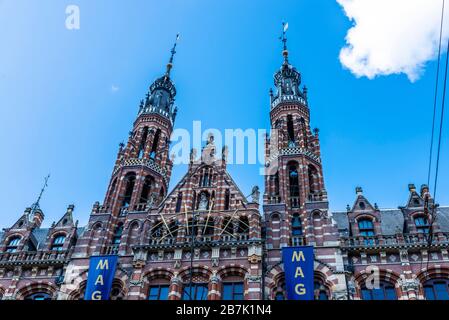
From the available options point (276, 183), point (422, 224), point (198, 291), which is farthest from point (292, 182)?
point (198, 291)

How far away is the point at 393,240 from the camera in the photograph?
29.0 metres

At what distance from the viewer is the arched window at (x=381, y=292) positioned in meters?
27.1

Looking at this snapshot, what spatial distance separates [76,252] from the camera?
31.8 m

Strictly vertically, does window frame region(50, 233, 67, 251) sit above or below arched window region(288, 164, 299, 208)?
below

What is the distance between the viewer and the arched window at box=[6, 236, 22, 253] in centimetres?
3484

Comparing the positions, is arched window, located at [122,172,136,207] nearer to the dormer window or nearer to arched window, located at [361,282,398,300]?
arched window, located at [361,282,398,300]

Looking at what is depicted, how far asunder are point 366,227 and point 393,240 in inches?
99.4

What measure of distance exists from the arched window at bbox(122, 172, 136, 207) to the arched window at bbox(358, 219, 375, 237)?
1946 cm

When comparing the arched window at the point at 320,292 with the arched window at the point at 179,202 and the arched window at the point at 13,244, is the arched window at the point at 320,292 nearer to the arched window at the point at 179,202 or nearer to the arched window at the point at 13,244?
the arched window at the point at 179,202

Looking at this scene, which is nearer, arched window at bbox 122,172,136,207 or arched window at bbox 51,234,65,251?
arched window at bbox 51,234,65,251

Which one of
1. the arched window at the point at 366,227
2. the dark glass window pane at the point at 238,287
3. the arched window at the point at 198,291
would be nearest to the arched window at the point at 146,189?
the arched window at the point at 198,291

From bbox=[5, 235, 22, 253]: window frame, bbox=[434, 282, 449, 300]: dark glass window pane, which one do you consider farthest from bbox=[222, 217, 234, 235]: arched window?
bbox=[5, 235, 22, 253]: window frame

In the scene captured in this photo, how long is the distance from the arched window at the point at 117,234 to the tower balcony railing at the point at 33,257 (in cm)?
376
